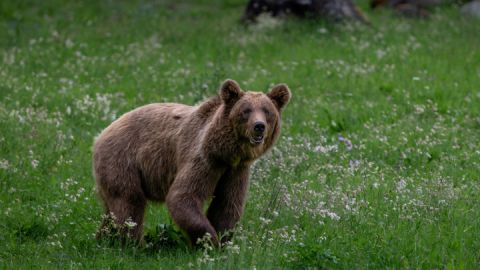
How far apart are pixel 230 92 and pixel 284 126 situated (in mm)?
4123

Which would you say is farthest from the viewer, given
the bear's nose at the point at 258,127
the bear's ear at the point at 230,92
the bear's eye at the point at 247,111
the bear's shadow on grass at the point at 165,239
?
the bear's shadow on grass at the point at 165,239

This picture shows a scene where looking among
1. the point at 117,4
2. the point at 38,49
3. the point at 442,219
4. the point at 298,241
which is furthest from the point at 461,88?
the point at 117,4

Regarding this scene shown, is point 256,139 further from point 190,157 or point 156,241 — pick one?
point 156,241

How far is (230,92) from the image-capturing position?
7.67m

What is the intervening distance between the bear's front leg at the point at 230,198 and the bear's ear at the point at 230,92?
63cm

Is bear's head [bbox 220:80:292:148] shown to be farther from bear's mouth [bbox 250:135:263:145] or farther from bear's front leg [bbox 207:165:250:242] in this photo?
bear's front leg [bbox 207:165:250:242]

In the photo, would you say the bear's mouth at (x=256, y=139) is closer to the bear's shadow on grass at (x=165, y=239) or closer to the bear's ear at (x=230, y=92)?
the bear's ear at (x=230, y=92)

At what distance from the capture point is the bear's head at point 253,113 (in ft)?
24.2

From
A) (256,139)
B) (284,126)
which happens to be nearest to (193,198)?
(256,139)

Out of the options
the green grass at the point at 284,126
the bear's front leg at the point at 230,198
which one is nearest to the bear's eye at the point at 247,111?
the bear's front leg at the point at 230,198

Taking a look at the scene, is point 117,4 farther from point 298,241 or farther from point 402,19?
point 298,241

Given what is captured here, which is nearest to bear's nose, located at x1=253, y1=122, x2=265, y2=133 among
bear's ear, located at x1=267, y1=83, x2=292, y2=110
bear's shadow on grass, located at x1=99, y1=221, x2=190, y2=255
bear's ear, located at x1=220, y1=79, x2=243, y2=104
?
bear's ear, located at x1=220, y1=79, x2=243, y2=104

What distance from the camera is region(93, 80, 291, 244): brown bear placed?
297 inches

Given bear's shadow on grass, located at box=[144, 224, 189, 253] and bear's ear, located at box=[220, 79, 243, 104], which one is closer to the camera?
bear's ear, located at box=[220, 79, 243, 104]
